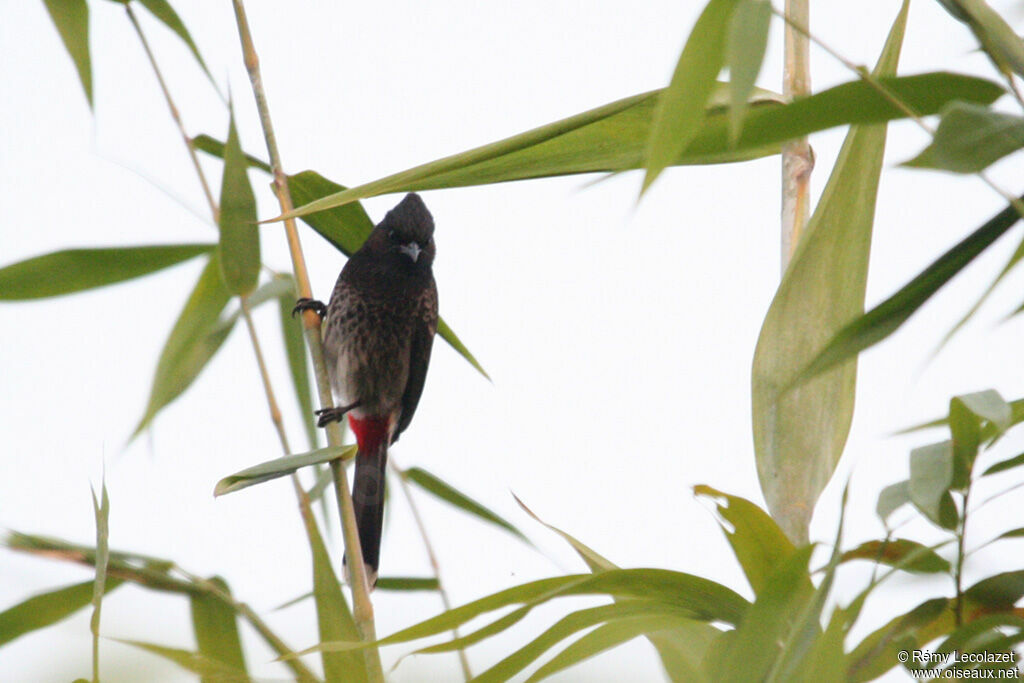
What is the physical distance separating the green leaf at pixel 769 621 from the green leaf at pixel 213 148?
1116mm

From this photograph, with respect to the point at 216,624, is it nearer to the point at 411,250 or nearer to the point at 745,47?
the point at 745,47

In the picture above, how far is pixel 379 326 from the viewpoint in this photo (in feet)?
9.09

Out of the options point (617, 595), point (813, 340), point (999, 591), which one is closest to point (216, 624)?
point (617, 595)

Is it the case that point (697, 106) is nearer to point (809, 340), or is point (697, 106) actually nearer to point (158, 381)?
point (809, 340)

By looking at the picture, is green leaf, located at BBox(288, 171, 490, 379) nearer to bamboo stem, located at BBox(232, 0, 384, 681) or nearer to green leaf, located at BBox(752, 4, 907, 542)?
bamboo stem, located at BBox(232, 0, 384, 681)

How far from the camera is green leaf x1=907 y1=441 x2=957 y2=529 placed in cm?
91

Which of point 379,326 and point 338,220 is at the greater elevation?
point 379,326

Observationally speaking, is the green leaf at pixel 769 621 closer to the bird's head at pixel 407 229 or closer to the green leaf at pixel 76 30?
the green leaf at pixel 76 30

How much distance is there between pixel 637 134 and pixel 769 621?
1.88 ft

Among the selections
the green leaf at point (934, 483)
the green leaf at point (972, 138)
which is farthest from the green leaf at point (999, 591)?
the green leaf at point (972, 138)

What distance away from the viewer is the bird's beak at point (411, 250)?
2582mm

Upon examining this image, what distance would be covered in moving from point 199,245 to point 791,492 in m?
1.08

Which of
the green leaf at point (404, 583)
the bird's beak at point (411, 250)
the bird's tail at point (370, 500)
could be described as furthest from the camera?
the bird's beak at point (411, 250)

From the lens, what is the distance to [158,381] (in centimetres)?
165
